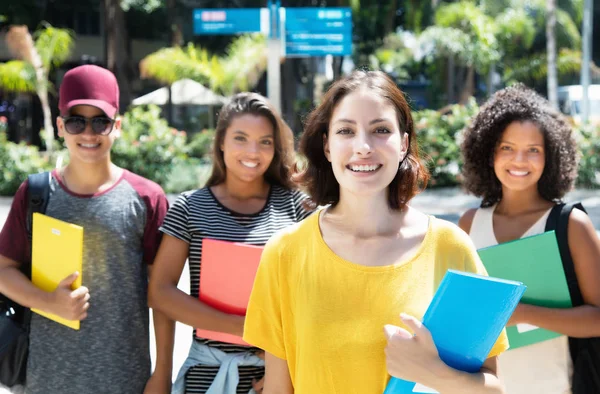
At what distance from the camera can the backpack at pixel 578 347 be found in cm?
244

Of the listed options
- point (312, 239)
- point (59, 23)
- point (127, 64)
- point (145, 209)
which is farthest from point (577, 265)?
point (59, 23)

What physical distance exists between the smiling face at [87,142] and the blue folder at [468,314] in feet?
4.83

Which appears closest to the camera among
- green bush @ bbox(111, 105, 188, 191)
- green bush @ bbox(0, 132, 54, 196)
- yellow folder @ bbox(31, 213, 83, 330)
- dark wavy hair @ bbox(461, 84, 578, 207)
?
yellow folder @ bbox(31, 213, 83, 330)

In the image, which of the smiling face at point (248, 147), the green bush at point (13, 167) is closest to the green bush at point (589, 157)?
the green bush at point (13, 167)

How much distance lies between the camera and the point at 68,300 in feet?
7.89

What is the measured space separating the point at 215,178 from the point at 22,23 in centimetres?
2720

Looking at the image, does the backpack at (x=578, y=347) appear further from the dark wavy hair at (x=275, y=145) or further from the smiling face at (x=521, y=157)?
the dark wavy hair at (x=275, y=145)

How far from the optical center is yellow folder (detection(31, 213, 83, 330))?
2.38m

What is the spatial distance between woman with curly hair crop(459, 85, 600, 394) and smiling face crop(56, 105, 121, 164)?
1375 mm

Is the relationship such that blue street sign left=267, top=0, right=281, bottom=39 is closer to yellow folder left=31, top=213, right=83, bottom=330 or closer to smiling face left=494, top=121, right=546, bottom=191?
smiling face left=494, top=121, right=546, bottom=191

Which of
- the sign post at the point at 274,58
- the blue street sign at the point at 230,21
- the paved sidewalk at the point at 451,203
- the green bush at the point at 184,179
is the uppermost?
the blue street sign at the point at 230,21

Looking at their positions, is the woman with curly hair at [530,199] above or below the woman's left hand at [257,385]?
above

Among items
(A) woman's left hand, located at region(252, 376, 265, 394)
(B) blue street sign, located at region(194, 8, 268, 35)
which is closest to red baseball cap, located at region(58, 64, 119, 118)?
(A) woman's left hand, located at region(252, 376, 265, 394)

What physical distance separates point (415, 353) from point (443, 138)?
13.3 m
